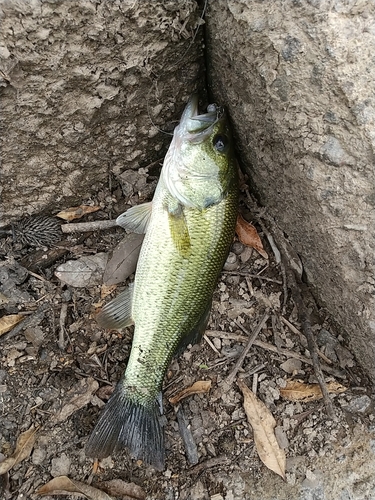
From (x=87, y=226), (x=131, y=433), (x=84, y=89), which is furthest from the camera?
(x=87, y=226)

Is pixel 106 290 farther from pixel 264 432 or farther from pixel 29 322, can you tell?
pixel 264 432

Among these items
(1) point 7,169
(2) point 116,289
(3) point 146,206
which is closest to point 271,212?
(3) point 146,206

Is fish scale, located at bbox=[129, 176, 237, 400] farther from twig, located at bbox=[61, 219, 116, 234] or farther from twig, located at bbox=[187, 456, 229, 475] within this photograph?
twig, located at bbox=[187, 456, 229, 475]

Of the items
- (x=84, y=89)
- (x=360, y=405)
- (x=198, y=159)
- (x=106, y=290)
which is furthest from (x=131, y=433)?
(x=84, y=89)

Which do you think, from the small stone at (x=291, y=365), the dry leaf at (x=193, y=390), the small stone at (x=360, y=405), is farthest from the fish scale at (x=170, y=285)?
the small stone at (x=360, y=405)

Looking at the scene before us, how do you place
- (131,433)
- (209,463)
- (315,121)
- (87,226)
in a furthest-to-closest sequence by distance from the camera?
(87,226)
(209,463)
(131,433)
(315,121)

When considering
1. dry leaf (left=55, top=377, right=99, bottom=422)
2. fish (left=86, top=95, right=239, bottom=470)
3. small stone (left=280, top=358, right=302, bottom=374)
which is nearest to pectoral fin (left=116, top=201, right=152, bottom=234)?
fish (left=86, top=95, right=239, bottom=470)

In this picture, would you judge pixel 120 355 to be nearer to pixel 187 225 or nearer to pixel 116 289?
pixel 116 289
